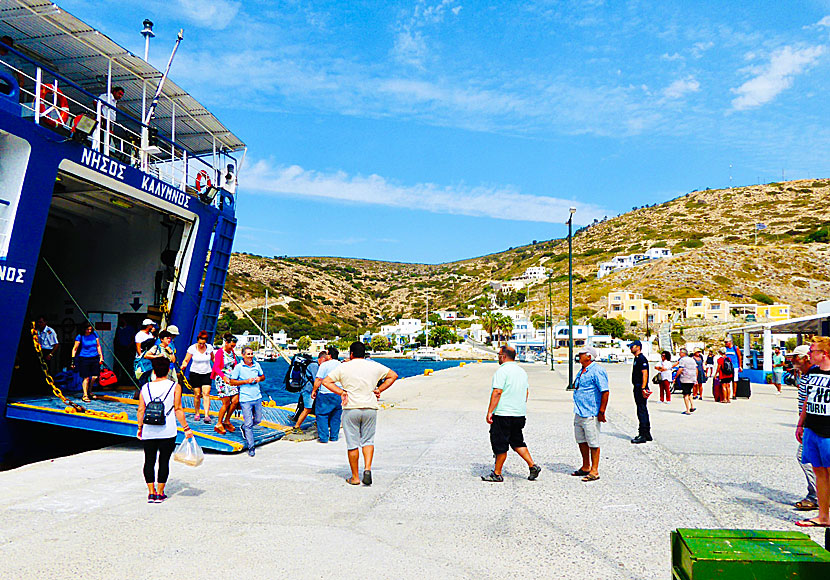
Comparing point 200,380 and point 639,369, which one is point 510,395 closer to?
point 639,369

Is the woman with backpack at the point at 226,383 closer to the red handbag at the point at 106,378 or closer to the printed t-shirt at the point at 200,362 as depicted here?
the printed t-shirt at the point at 200,362

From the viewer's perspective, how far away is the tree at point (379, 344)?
112 meters

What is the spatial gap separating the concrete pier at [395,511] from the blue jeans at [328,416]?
0.78 feet

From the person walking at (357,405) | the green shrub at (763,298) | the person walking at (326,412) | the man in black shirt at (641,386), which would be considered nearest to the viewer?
the person walking at (357,405)

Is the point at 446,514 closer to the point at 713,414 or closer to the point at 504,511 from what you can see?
the point at 504,511

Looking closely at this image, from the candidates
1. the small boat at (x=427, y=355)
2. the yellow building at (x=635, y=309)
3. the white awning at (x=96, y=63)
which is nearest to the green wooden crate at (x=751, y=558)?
the white awning at (x=96, y=63)

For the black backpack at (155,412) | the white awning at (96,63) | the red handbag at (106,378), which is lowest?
the red handbag at (106,378)

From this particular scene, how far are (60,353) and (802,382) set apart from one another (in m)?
15.5

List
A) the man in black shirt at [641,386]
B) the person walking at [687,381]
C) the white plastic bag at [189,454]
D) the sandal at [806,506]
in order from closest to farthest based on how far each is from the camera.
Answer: the sandal at [806,506]
the white plastic bag at [189,454]
the man in black shirt at [641,386]
the person walking at [687,381]

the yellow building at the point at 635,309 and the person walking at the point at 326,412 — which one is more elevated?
the yellow building at the point at 635,309

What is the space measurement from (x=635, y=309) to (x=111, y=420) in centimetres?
9497

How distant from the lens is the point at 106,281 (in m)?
15.9

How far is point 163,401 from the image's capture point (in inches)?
232

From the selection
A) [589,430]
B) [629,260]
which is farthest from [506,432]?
[629,260]
